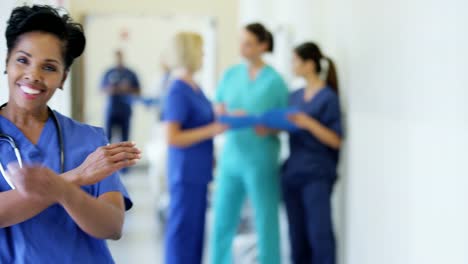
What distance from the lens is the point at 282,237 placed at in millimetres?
3400

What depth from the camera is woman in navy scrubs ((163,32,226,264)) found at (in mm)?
2771

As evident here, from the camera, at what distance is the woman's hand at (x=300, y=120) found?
291 centimetres

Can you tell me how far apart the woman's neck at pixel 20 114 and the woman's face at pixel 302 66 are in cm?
197

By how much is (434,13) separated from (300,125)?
3.01ft

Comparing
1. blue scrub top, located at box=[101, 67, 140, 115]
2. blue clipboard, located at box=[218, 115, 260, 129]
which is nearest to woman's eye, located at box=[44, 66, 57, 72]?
blue clipboard, located at box=[218, 115, 260, 129]

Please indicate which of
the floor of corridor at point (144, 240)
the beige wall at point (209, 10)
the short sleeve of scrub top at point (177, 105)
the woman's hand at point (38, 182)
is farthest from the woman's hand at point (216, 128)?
the beige wall at point (209, 10)

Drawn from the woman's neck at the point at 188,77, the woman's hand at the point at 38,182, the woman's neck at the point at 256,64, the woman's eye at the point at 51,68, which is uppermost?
the woman's neck at the point at 256,64

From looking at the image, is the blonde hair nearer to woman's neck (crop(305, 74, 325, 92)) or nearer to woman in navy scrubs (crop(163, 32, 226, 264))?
woman in navy scrubs (crop(163, 32, 226, 264))

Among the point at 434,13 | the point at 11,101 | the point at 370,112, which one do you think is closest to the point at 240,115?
the point at 370,112

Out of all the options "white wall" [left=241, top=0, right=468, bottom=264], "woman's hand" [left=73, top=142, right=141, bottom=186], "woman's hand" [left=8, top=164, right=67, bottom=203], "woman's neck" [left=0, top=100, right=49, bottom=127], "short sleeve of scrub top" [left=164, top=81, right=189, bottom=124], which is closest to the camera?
"woman's hand" [left=8, top=164, right=67, bottom=203]

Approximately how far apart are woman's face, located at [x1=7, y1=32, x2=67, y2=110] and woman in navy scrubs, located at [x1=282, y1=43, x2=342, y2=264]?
5.97 ft

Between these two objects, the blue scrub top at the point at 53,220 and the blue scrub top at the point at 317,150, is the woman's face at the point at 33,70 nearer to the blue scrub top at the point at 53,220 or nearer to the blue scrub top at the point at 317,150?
the blue scrub top at the point at 53,220

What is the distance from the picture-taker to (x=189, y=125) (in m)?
2.79

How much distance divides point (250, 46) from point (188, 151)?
24.6 inches
